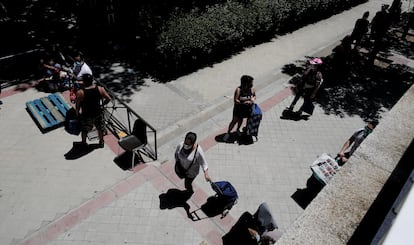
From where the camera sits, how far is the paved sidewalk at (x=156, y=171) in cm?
596

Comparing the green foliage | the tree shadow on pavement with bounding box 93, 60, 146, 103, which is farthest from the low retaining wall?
the green foliage

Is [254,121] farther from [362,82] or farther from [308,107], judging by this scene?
[362,82]

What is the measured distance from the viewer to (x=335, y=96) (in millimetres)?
10711

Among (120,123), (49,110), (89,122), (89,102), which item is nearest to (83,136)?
(89,122)

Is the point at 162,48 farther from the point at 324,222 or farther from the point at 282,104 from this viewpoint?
the point at 324,222

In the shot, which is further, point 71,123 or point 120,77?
point 120,77

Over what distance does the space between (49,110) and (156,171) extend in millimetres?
3659

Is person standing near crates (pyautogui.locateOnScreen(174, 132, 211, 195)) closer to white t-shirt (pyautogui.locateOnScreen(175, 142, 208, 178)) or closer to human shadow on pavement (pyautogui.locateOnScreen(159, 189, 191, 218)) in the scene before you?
white t-shirt (pyautogui.locateOnScreen(175, 142, 208, 178))

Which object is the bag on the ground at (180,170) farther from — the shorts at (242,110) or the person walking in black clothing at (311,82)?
the person walking in black clothing at (311,82)

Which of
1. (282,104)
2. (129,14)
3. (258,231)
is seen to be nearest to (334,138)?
(282,104)

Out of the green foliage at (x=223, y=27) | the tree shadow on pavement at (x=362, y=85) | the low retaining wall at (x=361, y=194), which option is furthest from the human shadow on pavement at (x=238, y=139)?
the low retaining wall at (x=361, y=194)

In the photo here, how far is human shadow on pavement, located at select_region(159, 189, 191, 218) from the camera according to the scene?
6457mm

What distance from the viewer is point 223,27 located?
11.6m

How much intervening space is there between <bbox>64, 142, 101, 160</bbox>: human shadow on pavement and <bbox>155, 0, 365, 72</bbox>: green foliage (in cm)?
422
